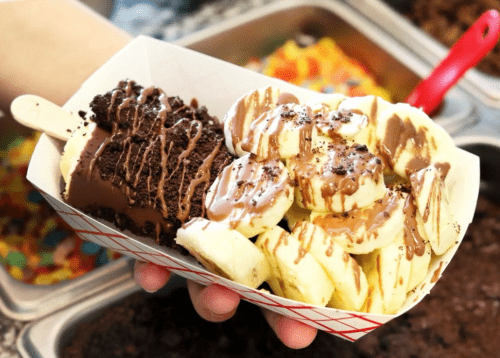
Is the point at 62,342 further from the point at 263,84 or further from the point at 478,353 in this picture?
the point at 478,353

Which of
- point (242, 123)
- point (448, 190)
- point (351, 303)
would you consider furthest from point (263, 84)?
point (351, 303)

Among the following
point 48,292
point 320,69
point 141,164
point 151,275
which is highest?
point 141,164

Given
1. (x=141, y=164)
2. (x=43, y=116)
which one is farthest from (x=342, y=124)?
(x=43, y=116)

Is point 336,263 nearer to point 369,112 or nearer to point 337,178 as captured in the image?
point 337,178

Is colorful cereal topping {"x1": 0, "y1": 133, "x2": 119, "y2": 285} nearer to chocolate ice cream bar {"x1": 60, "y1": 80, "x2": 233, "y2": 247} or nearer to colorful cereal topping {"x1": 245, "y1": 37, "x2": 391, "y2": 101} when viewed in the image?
chocolate ice cream bar {"x1": 60, "y1": 80, "x2": 233, "y2": 247}

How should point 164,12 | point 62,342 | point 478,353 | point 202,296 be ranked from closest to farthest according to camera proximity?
point 202,296, point 62,342, point 478,353, point 164,12

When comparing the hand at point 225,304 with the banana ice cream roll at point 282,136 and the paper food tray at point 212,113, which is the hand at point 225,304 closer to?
the paper food tray at point 212,113
